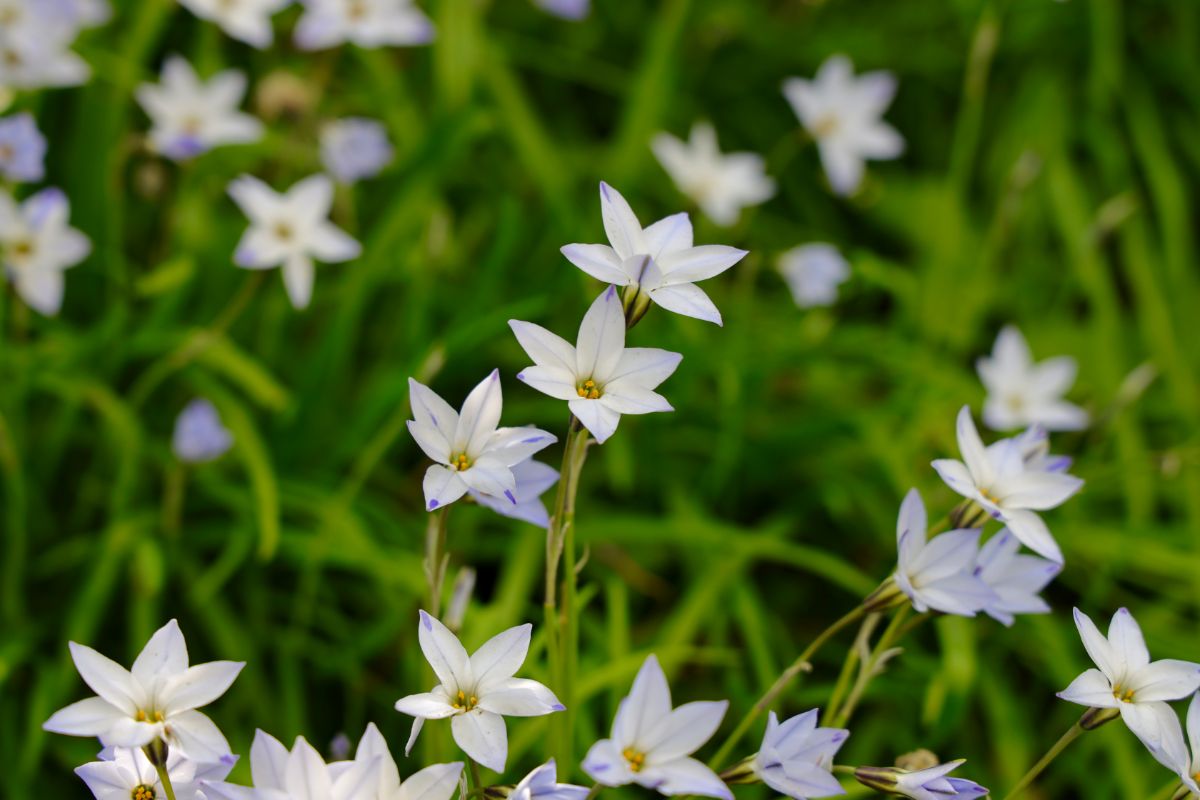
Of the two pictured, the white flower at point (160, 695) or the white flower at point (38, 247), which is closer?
the white flower at point (160, 695)

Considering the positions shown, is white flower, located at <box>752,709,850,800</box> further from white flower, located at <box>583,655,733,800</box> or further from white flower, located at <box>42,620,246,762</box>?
white flower, located at <box>42,620,246,762</box>

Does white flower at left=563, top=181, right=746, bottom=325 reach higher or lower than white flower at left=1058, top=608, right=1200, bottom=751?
higher

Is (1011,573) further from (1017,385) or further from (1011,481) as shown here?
(1017,385)

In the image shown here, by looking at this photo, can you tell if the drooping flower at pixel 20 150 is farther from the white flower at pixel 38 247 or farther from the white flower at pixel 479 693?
the white flower at pixel 479 693

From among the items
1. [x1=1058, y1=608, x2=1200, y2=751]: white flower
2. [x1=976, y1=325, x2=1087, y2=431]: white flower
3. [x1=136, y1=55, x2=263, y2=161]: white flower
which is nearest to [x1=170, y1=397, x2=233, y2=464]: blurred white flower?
[x1=136, y1=55, x2=263, y2=161]: white flower

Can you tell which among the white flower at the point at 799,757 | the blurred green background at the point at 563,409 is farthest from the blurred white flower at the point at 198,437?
the white flower at the point at 799,757

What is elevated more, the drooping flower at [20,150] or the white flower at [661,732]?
the drooping flower at [20,150]
